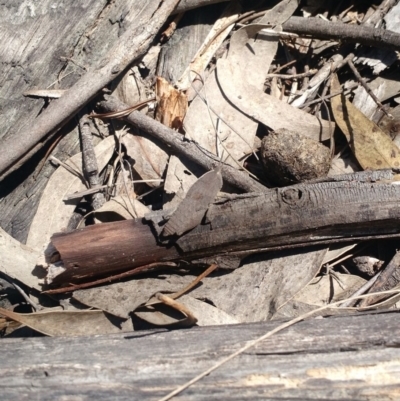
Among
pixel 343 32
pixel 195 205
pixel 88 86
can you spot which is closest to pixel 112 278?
pixel 195 205

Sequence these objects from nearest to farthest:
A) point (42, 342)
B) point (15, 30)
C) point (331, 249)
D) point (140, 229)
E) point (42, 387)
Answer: point (42, 387)
point (42, 342)
point (140, 229)
point (331, 249)
point (15, 30)

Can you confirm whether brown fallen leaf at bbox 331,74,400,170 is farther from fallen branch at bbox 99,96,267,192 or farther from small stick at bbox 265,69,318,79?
fallen branch at bbox 99,96,267,192

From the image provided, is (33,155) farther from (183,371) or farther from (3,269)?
(183,371)

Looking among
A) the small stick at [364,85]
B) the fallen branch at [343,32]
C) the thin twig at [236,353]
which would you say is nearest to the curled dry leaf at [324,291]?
the thin twig at [236,353]

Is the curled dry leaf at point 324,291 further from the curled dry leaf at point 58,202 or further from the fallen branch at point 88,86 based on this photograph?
the fallen branch at point 88,86

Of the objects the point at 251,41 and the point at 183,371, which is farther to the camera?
the point at 251,41

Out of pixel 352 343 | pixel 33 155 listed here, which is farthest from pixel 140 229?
pixel 352 343
